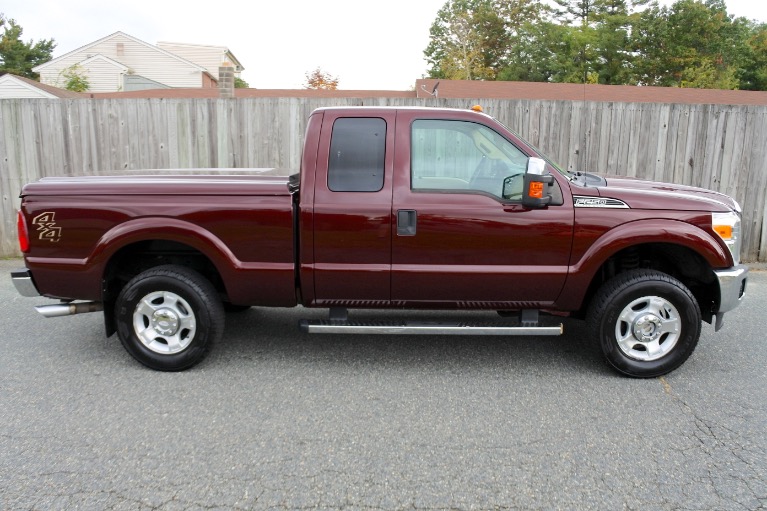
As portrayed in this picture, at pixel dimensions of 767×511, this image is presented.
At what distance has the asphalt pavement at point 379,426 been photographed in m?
2.96

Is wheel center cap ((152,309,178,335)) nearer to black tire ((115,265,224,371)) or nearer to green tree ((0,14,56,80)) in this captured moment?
black tire ((115,265,224,371))

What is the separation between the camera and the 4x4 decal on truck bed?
14.3ft

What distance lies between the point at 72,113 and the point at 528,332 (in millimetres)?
7192

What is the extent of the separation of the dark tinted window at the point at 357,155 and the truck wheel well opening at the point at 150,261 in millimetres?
1244

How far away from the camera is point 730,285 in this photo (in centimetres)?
426

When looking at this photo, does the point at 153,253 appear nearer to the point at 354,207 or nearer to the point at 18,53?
the point at 354,207

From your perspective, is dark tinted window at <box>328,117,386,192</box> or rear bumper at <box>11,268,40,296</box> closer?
dark tinted window at <box>328,117,386,192</box>

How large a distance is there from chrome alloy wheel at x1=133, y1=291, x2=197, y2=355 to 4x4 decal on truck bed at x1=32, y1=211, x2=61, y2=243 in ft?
2.63

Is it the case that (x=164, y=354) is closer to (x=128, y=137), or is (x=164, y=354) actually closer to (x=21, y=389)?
(x=21, y=389)

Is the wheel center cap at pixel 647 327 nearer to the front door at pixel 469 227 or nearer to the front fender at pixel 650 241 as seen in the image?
the front fender at pixel 650 241

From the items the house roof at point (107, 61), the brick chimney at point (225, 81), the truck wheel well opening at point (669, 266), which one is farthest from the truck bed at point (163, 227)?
the house roof at point (107, 61)

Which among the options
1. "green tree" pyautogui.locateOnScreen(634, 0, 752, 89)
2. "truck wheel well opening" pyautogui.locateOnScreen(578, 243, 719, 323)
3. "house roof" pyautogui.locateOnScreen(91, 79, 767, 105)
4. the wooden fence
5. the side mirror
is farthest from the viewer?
"green tree" pyautogui.locateOnScreen(634, 0, 752, 89)

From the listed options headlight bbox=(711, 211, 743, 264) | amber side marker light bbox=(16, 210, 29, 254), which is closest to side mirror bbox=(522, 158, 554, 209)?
headlight bbox=(711, 211, 743, 264)

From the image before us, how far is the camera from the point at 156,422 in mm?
3678
